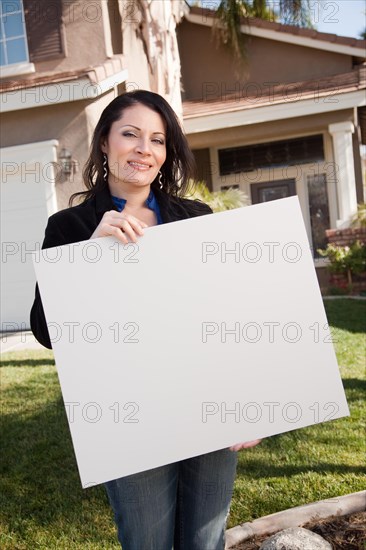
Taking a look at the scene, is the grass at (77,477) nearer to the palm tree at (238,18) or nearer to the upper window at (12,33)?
the upper window at (12,33)

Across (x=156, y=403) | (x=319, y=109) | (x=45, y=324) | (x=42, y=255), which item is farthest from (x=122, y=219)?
(x=319, y=109)

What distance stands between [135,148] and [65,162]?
21.8 feet

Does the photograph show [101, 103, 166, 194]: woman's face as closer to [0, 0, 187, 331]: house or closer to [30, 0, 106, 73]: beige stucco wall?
[0, 0, 187, 331]: house

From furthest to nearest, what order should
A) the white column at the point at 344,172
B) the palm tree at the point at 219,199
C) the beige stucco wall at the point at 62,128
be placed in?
the white column at the point at 344,172
the palm tree at the point at 219,199
the beige stucco wall at the point at 62,128

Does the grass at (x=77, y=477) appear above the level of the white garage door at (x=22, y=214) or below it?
A: below

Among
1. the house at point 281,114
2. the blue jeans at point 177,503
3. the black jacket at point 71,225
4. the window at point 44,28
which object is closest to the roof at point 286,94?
the house at point 281,114

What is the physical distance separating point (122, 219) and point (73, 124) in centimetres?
707

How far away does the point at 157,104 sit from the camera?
Result: 190 centimetres

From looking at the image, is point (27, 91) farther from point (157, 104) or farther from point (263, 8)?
point (263, 8)

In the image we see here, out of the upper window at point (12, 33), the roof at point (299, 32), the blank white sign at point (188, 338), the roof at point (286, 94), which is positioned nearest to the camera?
the blank white sign at point (188, 338)

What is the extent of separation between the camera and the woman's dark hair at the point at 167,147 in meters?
1.90

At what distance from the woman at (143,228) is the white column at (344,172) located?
975 cm

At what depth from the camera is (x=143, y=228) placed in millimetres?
1691

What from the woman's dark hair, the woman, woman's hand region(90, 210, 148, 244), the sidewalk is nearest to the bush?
the sidewalk
